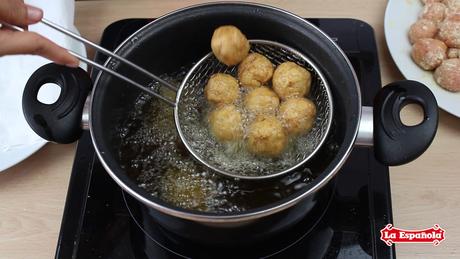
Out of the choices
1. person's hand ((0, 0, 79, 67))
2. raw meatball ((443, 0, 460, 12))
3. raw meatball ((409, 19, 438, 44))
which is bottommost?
raw meatball ((409, 19, 438, 44))

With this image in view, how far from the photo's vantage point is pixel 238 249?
707mm

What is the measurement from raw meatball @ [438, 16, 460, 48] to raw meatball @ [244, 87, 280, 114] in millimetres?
405

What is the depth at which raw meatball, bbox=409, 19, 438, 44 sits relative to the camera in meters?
0.91

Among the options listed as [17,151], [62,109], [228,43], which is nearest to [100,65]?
[62,109]

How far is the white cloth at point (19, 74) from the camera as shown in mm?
856

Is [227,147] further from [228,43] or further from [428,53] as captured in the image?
[428,53]

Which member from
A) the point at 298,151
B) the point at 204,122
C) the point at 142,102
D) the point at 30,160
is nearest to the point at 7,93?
the point at 30,160

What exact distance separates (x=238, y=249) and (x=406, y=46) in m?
0.55

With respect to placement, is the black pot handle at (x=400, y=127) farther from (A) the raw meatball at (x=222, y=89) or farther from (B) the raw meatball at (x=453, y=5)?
(B) the raw meatball at (x=453, y=5)

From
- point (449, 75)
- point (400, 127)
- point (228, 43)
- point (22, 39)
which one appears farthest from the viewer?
point (449, 75)

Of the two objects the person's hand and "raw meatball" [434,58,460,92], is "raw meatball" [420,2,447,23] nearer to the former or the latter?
"raw meatball" [434,58,460,92]

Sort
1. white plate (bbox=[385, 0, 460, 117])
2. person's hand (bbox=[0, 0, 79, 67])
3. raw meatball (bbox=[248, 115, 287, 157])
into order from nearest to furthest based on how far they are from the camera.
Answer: person's hand (bbox=[0, 0, 79, 67]), raw meatball (bbox=[248, 115, 287, 157]), white plate (bbox=[385, 0, 460, 117])

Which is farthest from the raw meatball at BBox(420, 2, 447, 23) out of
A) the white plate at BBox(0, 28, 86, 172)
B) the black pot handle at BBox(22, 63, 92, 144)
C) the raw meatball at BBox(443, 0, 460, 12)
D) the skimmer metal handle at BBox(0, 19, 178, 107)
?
the white plate at BBox(0, 28, 86, 172)

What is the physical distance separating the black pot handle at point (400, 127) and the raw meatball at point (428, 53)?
28 cm
